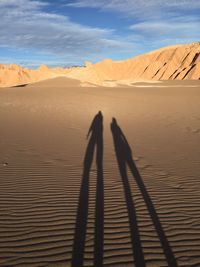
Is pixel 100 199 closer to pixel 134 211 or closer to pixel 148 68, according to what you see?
pixel 134 211

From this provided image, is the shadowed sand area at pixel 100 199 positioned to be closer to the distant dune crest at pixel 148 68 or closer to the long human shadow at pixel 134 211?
the long human shadow at pixel 134 211

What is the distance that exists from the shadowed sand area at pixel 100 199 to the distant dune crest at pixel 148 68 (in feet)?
240

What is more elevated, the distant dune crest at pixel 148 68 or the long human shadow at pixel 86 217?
the distant dune crest at pixel 148 68

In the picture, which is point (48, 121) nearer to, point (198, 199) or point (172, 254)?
point (198, 199)

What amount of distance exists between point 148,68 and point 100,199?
102 metres

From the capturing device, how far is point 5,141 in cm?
1058

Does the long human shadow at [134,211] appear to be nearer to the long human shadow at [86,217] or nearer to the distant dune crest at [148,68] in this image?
the long human shadow at [86,217]

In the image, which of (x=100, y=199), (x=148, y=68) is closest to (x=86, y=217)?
(x=100, y=199)

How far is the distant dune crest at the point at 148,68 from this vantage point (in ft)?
291

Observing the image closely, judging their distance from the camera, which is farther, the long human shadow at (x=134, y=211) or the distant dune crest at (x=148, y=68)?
the distant dune crest at (x=148, y=68)

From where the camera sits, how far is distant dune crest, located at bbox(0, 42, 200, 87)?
88812mm

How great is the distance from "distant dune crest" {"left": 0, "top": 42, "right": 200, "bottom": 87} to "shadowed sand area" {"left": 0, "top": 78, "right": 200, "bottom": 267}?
240 ft

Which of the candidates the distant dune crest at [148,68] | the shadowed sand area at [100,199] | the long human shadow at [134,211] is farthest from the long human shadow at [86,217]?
the distant dune crest at [148,68]

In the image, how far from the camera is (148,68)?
103812mm
